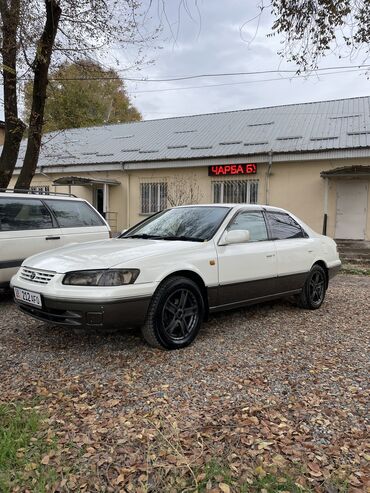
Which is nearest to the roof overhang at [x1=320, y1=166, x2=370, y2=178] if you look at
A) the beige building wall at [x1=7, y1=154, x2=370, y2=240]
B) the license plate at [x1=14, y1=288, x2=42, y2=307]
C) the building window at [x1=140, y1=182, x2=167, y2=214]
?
the beige building wall at [x1=7, y1=154, x2=370, y2=240]

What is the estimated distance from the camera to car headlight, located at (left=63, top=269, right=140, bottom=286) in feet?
12.0

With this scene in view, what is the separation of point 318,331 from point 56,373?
3.06 metres

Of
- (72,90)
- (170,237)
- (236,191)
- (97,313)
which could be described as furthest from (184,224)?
(236,191)

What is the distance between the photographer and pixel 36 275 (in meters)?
4.02

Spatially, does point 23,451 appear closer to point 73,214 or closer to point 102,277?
point 102,277

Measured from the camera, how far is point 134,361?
12.4 ft

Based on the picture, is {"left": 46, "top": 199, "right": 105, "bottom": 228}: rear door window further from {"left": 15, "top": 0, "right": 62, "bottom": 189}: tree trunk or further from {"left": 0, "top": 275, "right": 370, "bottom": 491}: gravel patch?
{"left": 15, "top": 0, "right": 62, "bottom": 189}: tree trunk

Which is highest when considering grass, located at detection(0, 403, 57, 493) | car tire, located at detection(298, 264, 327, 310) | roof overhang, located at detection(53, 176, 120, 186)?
roof overhang, located at detection(53, 176, 120, 186)

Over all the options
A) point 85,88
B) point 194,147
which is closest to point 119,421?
point 85,88

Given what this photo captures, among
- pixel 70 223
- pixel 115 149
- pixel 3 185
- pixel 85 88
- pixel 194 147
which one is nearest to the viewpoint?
pixel 70 223

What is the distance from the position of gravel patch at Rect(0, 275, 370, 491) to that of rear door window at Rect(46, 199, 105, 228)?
1.98 m

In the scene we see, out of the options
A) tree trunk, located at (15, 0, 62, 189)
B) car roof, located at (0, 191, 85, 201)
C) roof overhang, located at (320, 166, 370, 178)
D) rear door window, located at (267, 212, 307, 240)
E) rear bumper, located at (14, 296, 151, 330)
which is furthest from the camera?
roof overhang, located at (320, 166, 370, 178)

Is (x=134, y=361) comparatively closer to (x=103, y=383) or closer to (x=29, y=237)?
(x=103, y=383)

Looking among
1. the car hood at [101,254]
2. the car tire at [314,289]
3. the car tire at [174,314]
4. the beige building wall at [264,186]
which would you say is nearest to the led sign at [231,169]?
the beige building wall at [264,186]
